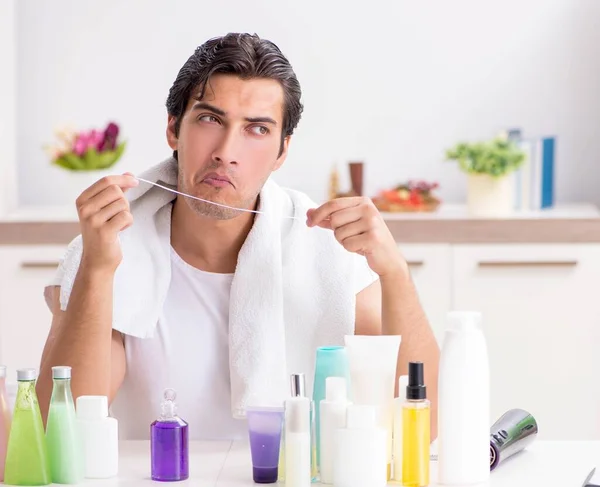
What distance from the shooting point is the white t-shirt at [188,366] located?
1.88m

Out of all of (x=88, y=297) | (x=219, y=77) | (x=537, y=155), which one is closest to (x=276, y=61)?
(x=219, y=77)

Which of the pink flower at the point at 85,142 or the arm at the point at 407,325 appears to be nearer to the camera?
the arm at the point at 407,325

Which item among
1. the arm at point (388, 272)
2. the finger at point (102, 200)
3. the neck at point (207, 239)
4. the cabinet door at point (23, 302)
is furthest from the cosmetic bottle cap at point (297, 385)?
the cabinet door at point (23, 302)

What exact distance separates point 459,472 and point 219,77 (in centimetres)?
83

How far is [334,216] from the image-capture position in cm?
171

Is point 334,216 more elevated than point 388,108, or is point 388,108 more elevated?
point 388,108

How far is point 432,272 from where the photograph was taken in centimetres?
305

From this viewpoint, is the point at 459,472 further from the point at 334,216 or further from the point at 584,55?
the point at 584,55

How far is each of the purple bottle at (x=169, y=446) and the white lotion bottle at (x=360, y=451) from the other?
0.21 m

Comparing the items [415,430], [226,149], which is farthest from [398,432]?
[226,149]

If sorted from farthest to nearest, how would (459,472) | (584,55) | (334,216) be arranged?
1. (584,55)
2. (334,216)
3. (459,472)

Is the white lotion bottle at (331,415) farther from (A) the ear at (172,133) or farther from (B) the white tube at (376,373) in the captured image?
(A) the ear at (172,133)

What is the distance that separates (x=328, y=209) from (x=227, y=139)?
246mm

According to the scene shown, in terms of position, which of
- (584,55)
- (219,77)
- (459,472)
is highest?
(584,55)
